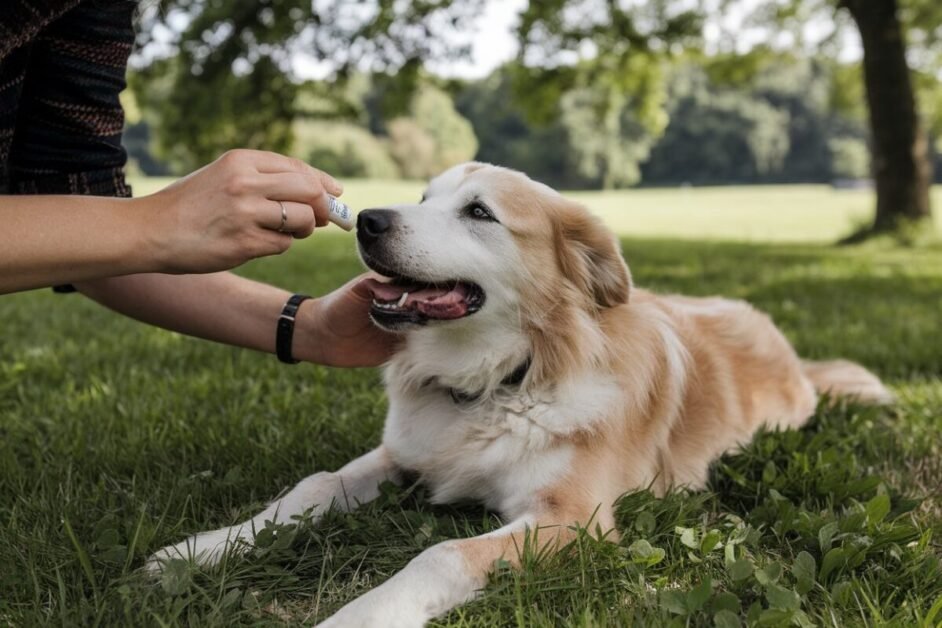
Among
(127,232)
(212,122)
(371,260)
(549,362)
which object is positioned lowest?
(549,362)

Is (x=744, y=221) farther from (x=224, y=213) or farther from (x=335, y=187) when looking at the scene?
(x=224, y=213)

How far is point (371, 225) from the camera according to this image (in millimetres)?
2268

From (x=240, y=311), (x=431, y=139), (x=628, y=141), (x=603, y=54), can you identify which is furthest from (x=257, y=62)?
(x=628, y=141)

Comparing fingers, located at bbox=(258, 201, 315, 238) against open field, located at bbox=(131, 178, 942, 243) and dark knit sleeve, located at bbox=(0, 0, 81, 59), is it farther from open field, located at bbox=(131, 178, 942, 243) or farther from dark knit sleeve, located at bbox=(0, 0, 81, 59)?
open field, located at bbox=(131, 178, 942, 243)

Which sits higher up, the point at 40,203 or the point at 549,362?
the point at 40,203

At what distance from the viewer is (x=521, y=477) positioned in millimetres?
2238

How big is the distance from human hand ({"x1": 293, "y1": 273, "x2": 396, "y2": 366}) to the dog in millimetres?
82

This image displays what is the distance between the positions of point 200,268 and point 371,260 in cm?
64

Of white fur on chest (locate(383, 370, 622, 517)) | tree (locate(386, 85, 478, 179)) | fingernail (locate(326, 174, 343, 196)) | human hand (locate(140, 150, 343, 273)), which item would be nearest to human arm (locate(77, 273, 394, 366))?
white fur on chest (locate(383, 370, 622, 517))

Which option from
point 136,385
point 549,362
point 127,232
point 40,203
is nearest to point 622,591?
point 549,362

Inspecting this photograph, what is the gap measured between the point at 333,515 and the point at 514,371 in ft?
2.17

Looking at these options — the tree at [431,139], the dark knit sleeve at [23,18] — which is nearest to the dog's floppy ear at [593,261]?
the dark knit sleeve at [23,18]

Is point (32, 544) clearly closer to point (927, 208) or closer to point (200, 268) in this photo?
point (200, 268)

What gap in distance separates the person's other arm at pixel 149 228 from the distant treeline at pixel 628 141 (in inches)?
1608
